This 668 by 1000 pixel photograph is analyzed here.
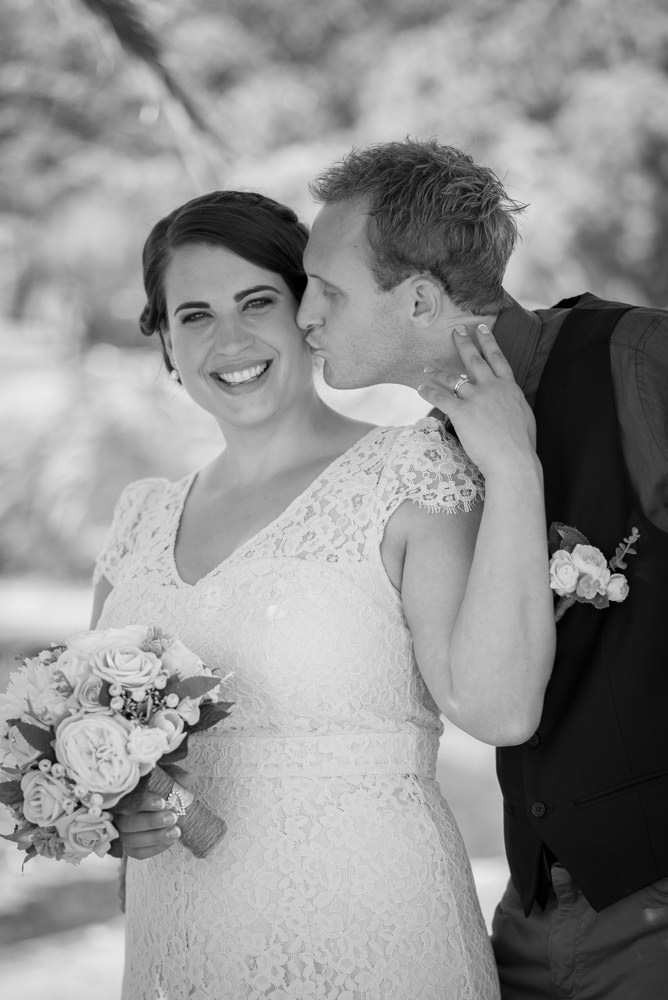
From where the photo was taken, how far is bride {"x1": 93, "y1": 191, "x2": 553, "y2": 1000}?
7.40ft

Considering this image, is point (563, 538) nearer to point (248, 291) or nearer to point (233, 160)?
point (248, 291)

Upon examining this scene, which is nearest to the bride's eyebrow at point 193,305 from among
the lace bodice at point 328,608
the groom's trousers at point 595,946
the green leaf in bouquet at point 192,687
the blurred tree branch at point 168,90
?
the lace bodice at point 328,608

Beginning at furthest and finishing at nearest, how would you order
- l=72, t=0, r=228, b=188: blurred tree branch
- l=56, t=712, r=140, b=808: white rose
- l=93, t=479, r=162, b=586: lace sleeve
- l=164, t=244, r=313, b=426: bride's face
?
1. l=72, t=0, r=228, b=188: blurred tree branch
2. l=93, t=479, r=162, b=586: lace sleeve
3. l=164, t=244, r=313, b=426: bride's face
4. l=56, t=712, r=140, b=808: white rose

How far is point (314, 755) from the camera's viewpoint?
2.46 m

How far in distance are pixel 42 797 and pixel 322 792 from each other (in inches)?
23.5

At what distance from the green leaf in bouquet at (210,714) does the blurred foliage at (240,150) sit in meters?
8.80

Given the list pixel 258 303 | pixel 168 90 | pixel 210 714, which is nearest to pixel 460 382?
pixel 258 303

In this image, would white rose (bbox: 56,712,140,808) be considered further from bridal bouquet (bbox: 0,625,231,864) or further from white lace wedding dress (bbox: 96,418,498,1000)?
white lace wedding dress (bbox: 96,418,498,1000)

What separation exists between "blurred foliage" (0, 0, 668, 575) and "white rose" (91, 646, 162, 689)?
8.82 m

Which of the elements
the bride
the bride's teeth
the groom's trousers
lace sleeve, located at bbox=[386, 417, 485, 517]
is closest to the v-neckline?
the bride

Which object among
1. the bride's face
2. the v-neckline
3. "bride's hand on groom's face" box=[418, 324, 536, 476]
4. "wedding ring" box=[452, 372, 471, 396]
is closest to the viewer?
"bride's hand on groom's face" box=[418, 324, 536, 476]

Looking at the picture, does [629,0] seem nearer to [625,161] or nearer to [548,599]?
[625,161]

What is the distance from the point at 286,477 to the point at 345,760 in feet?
2.42

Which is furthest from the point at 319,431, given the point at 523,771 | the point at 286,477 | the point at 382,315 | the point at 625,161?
the point at 625,161
